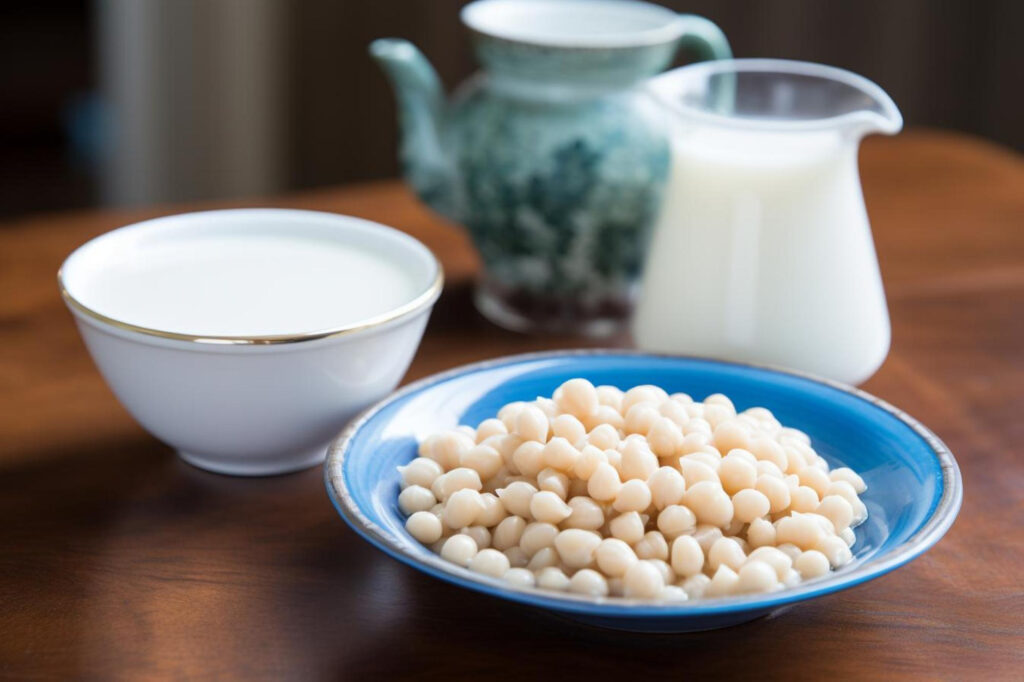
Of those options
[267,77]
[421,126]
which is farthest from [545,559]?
[267,77]

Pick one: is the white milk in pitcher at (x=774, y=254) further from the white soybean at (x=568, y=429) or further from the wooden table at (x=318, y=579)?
the white soybean at (x=568, y=429)

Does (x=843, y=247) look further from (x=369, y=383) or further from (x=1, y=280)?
(x=1, y=280)

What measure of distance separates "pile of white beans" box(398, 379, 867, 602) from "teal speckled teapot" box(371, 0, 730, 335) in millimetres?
245

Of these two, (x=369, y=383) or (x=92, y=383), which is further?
(x=92, y=383)

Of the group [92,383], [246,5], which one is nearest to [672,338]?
[92,383]

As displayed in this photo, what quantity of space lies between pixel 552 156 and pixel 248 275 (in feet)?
0.76

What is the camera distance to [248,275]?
2.41ft

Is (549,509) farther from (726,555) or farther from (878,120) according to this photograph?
(878,120)

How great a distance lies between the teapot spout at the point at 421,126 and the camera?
91 cm

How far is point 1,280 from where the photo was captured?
3.16 feet

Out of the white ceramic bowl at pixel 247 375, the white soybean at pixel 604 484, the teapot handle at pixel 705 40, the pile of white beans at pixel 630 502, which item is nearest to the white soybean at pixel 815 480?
the pile of white beans at pixel 630 502

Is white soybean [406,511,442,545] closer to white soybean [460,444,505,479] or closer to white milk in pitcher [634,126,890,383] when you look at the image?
white soybean [460,444,505,479]

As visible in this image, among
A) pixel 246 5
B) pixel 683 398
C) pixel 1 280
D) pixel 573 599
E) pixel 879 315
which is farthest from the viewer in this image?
pixel 246 5

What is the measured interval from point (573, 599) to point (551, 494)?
8cm
